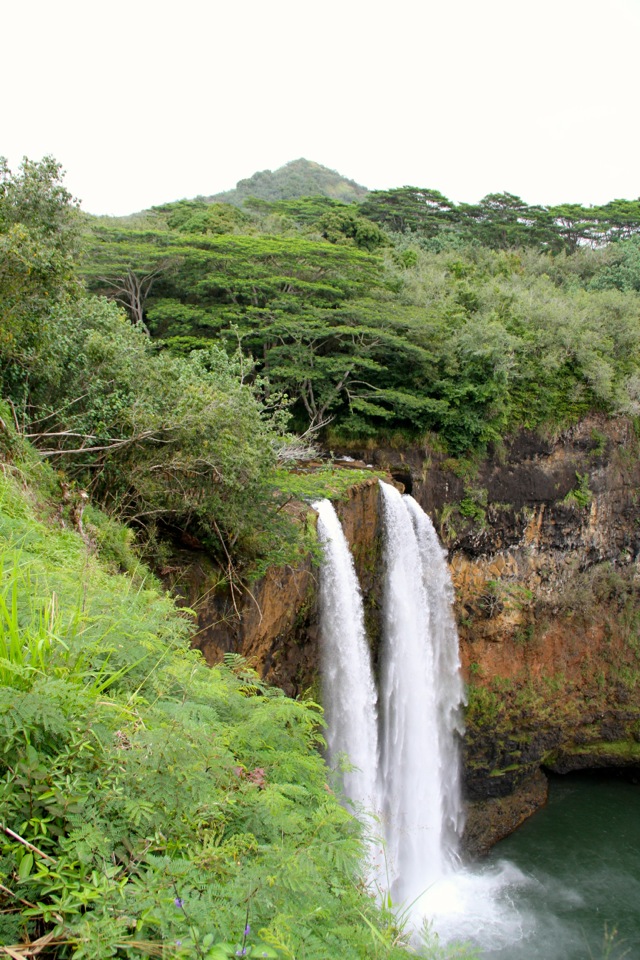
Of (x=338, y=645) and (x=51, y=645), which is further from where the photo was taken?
(x=338, y=645)

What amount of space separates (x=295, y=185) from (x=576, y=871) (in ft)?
191

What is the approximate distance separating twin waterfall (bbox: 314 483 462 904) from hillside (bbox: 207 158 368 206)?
141 feet

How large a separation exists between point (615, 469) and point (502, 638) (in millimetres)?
5185

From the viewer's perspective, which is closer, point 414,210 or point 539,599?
point 539,599

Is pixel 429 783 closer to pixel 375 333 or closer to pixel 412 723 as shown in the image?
pixel 412 723

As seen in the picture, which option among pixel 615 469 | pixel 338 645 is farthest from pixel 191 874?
pixel 615 469

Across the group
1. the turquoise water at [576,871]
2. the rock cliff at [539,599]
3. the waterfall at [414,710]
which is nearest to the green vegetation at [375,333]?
the rock cliff at [539,599]

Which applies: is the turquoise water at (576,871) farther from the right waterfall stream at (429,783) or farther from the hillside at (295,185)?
the hillside at (295,185)

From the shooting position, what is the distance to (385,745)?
39.3 ft

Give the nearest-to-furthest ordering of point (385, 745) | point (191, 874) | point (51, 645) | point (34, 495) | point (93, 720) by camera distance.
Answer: point (191, 874) → point (93, 720) → point (51, 645) → point (34, 495) → point (385, 745)

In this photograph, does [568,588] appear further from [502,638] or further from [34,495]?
[34,495]

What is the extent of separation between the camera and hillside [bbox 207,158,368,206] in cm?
5434

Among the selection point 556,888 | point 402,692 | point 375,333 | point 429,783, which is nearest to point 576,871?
point 556,888

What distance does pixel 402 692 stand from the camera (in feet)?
40.9
